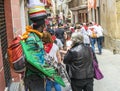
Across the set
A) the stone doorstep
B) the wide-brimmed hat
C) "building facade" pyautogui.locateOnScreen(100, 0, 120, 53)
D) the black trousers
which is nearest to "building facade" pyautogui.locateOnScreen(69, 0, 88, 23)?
"building facade" pyautogui.locateOnScreen(100, 0, 120, 53)

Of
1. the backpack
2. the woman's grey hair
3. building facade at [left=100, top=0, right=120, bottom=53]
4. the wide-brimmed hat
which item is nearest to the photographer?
the backpack

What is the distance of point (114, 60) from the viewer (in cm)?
1725

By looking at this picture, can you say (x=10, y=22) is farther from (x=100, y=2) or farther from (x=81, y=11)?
(x=81, y=11)

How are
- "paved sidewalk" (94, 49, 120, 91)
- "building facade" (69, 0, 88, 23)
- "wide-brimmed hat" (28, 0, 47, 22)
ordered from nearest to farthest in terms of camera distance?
"wide-brimmed hat" (28, 0, 47, 22)
"paved sidewalk" (94, 49, 120, 91)
"building facade" (69, 0, 88, 23)

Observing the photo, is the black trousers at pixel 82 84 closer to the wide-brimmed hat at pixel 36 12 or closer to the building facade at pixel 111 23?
the wide-brimmed hat at pixel 36 12

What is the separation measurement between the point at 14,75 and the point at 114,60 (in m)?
9.33

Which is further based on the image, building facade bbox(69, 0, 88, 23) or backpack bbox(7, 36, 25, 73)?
building facade bbox(69, 0, 88, 23)

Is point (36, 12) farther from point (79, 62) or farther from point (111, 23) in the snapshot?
point (111, 23)

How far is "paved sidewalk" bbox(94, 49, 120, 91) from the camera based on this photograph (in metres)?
10.6

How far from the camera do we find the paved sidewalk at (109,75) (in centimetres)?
1058

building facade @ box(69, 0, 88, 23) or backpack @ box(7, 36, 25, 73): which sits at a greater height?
backpack @ box(7, 36, 25, 73)

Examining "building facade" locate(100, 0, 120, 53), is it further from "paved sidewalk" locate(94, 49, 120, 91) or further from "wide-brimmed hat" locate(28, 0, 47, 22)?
"wide-brimmed hat" locate(28, 0, 47, 22)

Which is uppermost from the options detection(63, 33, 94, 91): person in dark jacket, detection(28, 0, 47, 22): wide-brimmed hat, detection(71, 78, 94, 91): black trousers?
detection(28, 0, 47, 22): wide-brimmed hat

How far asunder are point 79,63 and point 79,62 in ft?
0.07
